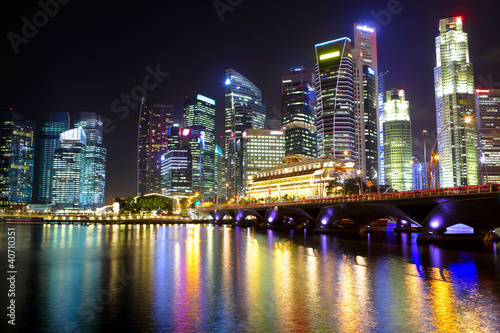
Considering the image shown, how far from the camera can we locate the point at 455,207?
185ft

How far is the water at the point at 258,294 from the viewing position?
20.2m

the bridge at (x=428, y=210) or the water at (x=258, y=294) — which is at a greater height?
the bridge at (x=428, y=210)

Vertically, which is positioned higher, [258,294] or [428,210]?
A: [428,210]

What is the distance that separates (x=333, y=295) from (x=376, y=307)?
3844 mm

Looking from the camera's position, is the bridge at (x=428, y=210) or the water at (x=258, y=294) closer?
the water at (x=258, y=294)

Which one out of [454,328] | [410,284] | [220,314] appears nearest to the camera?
[454,328]

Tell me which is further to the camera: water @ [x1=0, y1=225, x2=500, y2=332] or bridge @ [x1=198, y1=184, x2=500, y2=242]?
bridge @ [x1=198, y1=184, x2=500, y2=242]

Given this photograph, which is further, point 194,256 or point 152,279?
point 194,256

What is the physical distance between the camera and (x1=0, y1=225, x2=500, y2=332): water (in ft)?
66.2

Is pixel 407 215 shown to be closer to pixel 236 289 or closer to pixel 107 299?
pixel 236 289

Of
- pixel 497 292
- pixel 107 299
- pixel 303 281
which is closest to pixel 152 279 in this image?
pixel 107 299

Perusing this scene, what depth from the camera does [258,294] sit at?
2714 cm

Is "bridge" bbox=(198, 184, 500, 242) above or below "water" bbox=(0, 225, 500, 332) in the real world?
above

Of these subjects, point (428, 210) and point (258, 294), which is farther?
point (428, 210)
